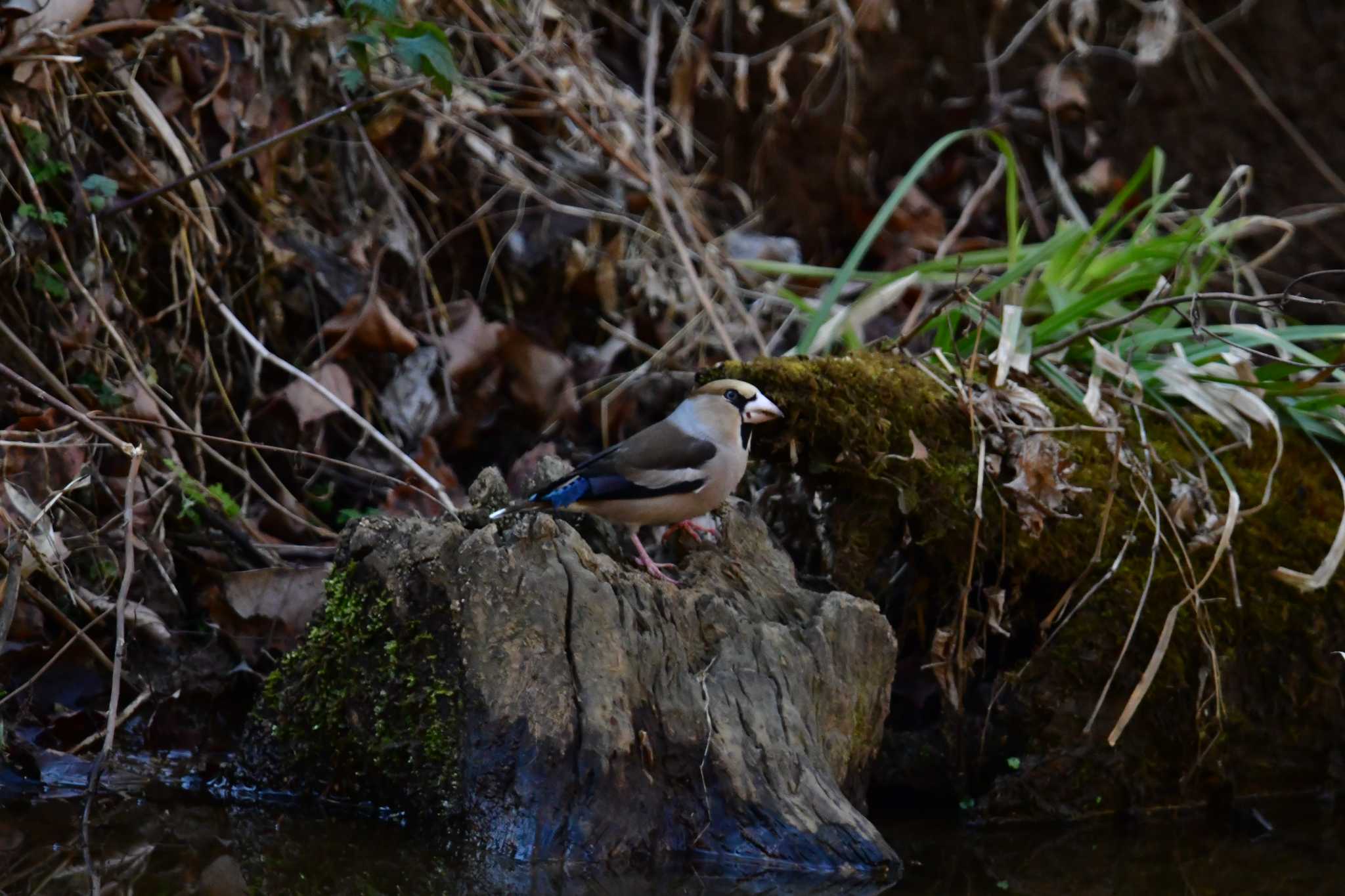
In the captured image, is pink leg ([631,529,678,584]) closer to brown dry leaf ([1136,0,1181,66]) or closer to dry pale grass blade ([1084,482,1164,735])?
dry pale grass blade ([1084,482,1164,735])

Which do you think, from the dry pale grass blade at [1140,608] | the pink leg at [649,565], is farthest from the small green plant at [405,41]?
the dry pale grass blade at [1140,608]

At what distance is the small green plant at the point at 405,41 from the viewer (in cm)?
417

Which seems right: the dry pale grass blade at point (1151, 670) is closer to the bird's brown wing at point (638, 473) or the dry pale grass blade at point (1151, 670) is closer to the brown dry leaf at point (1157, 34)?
the bird's brown wing at point (638, 473)

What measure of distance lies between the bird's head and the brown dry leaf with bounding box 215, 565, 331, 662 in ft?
4.83

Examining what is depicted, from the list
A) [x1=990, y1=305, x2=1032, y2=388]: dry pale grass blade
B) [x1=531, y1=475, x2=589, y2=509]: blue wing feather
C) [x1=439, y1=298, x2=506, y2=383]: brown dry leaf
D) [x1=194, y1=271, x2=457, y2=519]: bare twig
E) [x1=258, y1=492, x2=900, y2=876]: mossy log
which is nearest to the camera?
[x1=258, y1=492, x2=900, y2=876]: mossy log

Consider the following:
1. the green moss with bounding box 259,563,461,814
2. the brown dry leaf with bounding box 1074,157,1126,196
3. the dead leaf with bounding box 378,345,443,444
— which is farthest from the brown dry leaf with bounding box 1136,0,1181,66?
the green moss with bounding box 259,563,461,814

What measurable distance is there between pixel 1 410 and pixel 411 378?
1.79 metres

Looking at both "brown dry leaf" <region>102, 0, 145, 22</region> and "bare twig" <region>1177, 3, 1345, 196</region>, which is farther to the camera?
"bare twig" <region>1177, 3, 1345, 196</region>

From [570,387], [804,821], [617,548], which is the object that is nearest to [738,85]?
[570,387]

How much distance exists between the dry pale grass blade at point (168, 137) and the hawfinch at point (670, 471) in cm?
200

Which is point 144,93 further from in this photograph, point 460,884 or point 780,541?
point 460,884

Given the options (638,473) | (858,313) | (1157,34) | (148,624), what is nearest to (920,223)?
(1157,34)

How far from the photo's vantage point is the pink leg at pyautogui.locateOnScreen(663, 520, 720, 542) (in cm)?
434

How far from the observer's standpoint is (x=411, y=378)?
596 cm
